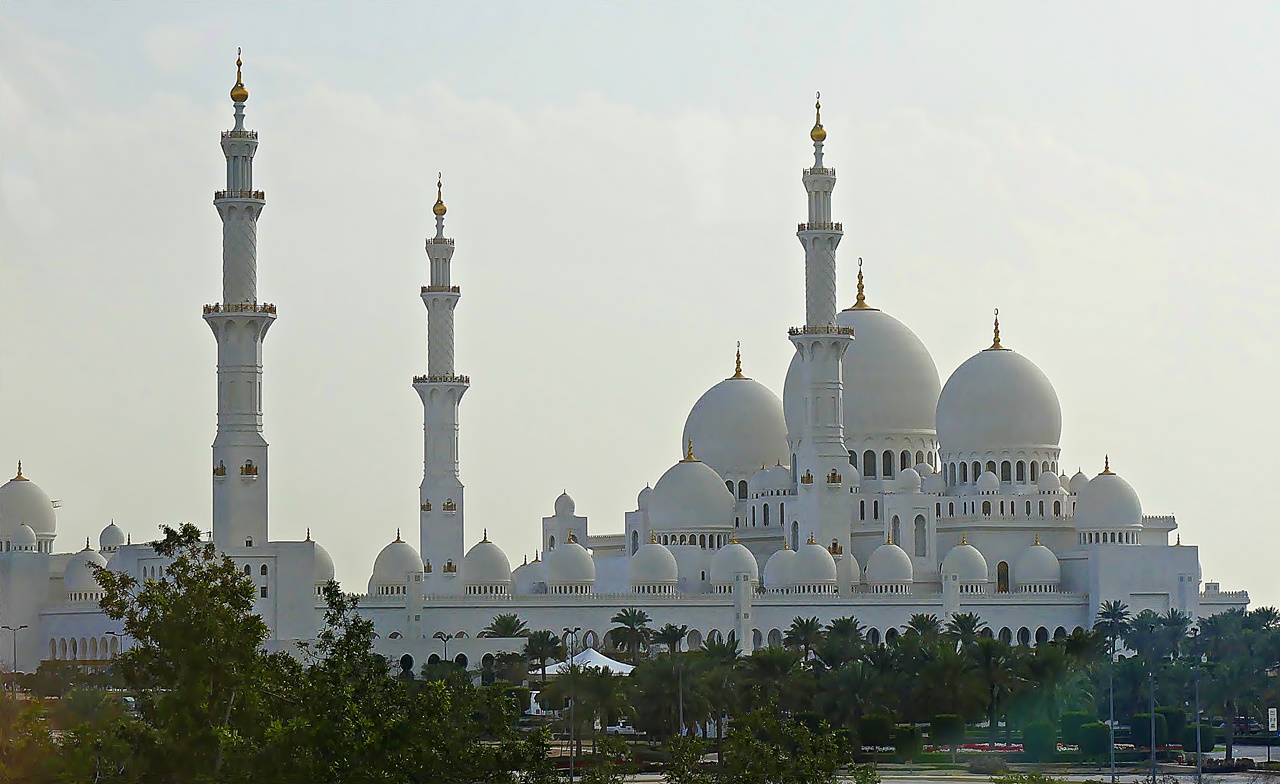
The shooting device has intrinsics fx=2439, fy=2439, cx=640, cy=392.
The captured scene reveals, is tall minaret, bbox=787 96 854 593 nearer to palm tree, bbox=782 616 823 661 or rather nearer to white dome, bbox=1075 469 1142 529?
palm tree, bbox=782 616 823 661

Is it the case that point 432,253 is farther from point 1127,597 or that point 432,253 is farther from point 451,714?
point 451,714

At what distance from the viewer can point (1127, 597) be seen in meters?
76.2

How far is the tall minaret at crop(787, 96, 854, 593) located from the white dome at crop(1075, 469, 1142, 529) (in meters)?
9.14

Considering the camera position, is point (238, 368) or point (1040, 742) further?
point (238, 368)

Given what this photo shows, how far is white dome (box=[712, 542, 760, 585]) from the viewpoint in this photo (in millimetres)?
73812

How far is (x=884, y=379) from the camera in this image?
81562 mm

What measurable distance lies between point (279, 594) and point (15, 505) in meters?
22.9

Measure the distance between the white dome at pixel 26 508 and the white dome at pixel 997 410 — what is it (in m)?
31.7

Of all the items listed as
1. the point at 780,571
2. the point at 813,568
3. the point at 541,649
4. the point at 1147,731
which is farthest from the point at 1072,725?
the point at 780,571

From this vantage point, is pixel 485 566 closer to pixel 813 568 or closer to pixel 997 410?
pixel 813 568

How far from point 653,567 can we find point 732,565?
8.05ft

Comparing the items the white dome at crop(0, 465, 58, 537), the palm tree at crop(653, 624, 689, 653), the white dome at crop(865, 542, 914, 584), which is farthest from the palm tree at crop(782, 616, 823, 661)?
the white dome at crop(0, 465, 58, 537)

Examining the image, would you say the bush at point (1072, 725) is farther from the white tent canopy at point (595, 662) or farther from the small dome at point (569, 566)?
the small dome at point (569, 566)

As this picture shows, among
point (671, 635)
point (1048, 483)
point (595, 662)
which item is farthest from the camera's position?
point (1048, 483)
